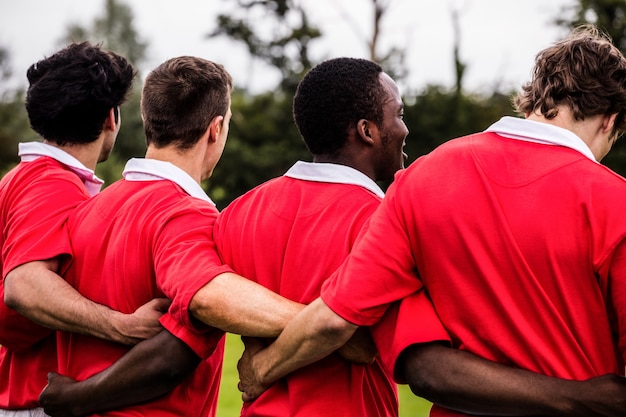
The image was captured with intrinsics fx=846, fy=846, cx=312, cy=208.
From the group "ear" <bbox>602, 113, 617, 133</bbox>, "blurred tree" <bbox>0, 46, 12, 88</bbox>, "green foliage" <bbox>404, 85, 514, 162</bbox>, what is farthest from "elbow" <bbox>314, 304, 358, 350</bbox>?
"blurred tree" <bbox>0, 46, 12, 88</bbox>

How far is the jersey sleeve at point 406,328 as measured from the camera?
103 inches

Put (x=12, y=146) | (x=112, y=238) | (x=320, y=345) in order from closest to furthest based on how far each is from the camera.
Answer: (x=320, y=345) → (x=112, y=238) → (x=12, y=146)

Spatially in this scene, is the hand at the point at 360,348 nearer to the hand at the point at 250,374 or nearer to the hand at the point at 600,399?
the hand at the point at 250,374

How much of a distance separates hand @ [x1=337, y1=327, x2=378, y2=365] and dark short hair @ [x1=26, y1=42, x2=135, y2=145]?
1768mm

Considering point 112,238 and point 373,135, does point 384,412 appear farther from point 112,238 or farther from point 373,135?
point 112,238

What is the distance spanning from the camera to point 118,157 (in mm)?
30062

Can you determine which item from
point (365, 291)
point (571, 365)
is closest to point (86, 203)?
point (365, 291)

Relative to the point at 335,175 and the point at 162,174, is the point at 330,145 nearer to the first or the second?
the point at 335,175

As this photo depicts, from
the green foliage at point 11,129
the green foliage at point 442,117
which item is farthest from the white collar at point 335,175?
the green foliage at point 11,129

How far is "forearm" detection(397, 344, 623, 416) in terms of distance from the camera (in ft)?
8.15

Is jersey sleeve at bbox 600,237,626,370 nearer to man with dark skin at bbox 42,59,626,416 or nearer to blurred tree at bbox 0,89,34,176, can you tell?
man with dark skin at bbox 42,59,626,416

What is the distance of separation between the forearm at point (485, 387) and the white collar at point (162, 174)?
1.22 meters

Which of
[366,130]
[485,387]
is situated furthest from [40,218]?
[485,387]

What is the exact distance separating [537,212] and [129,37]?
201ft
